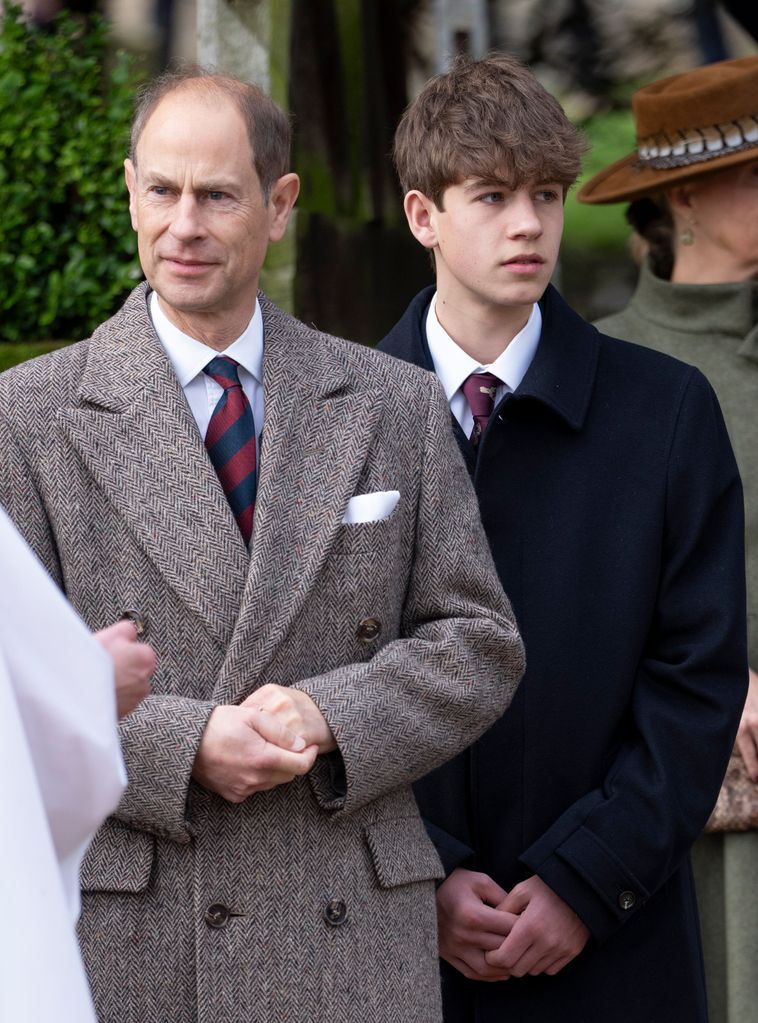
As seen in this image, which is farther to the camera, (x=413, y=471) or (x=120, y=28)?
(x=120, y=28)

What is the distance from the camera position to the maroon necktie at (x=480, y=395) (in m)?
3.04

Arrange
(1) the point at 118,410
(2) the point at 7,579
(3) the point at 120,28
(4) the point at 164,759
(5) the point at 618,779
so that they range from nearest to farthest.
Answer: (2) the point at 7,579, (4) the point at 164,759, (1) the point at 118,410, (5) the point at 618,779, (3) the point at 120,28

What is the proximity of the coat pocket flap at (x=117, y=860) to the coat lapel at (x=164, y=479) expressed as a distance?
290 millimetres

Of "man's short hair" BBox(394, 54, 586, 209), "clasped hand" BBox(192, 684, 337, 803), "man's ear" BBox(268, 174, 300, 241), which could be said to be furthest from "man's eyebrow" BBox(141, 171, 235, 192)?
"clasped hand" BBox(192, 684, 337, 803)

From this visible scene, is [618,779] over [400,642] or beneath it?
beneath

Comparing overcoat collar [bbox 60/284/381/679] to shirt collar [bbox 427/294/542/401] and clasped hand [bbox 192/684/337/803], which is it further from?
shirt collar [bbox 427/294/542/401]

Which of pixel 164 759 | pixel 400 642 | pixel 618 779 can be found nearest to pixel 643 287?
pixel 618 779

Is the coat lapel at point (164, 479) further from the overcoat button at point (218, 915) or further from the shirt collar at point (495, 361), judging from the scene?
the shirt collar at point (495, 361)

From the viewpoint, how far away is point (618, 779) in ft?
9.47

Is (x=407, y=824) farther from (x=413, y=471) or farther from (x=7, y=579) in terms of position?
(x=7, y=579)

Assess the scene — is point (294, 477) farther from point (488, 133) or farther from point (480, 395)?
point (488, 133)

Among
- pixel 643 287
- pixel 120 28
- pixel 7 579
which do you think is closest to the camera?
pixel 7 579

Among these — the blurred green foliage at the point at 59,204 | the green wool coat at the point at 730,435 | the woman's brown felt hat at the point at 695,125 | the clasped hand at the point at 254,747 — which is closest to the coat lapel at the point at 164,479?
the clasped hand at the point at 254,747

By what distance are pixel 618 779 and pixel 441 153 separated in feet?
3.58
